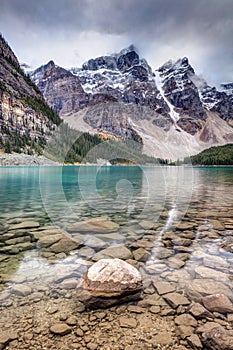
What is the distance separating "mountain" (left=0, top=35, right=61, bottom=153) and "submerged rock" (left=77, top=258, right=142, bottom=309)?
5091 inches

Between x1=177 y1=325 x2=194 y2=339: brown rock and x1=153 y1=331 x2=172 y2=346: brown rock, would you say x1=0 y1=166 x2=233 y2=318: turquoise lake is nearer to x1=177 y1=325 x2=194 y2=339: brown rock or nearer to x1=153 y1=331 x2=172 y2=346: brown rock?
x1=177 y1=325 x2=194 y2=339: brown rock

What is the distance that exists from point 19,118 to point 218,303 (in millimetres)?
170752

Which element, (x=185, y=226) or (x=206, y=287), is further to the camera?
(x=185, y=226)

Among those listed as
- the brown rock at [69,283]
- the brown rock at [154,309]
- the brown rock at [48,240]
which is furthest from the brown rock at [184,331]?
the brown rock at [48,240]

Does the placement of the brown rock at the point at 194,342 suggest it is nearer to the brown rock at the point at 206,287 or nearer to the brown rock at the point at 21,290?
the brown rock at the point at 206,287

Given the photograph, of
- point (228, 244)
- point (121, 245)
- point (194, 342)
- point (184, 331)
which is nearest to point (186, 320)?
point (184, 331)

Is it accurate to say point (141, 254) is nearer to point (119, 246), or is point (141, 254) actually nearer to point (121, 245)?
point (119, 246)

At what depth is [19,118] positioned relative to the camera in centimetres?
15725

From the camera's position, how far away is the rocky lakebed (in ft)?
14.4

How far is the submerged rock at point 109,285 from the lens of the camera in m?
5.47

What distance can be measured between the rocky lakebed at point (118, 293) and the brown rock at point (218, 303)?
2 centimetres

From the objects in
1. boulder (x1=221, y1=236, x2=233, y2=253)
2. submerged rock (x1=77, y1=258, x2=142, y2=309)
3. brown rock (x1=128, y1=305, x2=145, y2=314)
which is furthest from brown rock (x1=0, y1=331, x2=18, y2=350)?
boulder (x1=221, y1=236, x2=233, y2=253)

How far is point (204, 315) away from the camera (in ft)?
16.4

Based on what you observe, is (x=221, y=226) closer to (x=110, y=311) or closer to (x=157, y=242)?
(x=157, y=242)
